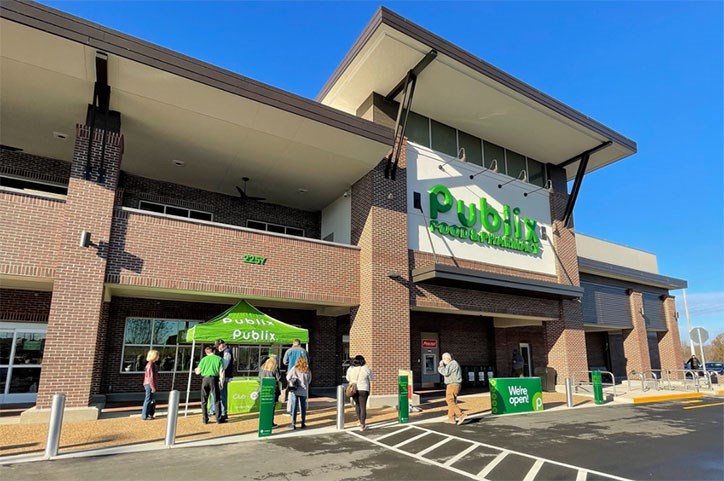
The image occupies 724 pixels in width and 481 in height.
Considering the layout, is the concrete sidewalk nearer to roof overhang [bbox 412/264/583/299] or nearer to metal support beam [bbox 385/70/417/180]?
roof overhang [bbox 412/264/583/299]

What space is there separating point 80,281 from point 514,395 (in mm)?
11816

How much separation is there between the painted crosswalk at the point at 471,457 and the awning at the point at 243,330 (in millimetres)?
3546

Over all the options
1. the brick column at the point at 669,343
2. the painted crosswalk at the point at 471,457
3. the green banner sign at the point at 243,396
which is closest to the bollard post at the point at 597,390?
the painted crosswalk at the point at 471,457

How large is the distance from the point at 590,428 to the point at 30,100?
15706 millimetres

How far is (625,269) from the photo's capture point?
24.5 meters

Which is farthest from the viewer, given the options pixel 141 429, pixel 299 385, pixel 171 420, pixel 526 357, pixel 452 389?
pixel 526 357

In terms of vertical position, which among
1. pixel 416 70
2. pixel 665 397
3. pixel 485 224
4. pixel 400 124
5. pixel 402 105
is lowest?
pixel 665 397

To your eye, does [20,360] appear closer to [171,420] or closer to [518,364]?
[171,420]

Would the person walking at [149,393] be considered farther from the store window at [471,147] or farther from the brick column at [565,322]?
the brick column at [565,322]

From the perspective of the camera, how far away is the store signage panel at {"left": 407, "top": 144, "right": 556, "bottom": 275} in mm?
16188

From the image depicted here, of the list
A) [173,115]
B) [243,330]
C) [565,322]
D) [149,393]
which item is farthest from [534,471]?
[565,322]

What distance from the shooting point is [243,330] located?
1170 centimetres

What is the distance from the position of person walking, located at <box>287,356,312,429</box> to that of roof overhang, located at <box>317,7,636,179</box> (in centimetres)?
951

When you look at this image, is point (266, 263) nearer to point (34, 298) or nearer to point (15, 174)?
point (34, 298)
